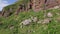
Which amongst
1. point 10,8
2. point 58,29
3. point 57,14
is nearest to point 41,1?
point 57,14

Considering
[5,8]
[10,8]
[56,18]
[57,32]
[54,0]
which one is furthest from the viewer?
[5,8]

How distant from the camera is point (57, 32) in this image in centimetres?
2012

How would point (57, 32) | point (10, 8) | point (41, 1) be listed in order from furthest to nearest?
point (10, 8)
point (41, 1)
point (57, 32)

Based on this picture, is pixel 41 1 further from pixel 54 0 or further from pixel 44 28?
pixel 44 28

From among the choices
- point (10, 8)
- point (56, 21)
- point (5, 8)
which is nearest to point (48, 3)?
point (56, 21)

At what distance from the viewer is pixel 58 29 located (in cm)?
2056

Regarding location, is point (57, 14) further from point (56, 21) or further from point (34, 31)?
point (34, 31)

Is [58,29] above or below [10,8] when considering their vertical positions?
above

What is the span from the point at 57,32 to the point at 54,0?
12.4 meters

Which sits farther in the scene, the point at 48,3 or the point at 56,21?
the point at 48,3

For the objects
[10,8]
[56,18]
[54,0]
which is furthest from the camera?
[10,8]

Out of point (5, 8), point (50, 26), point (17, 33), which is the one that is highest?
point (50, 26)

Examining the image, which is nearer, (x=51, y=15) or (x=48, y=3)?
(x=51, y=15)

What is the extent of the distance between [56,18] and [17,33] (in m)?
5.02
